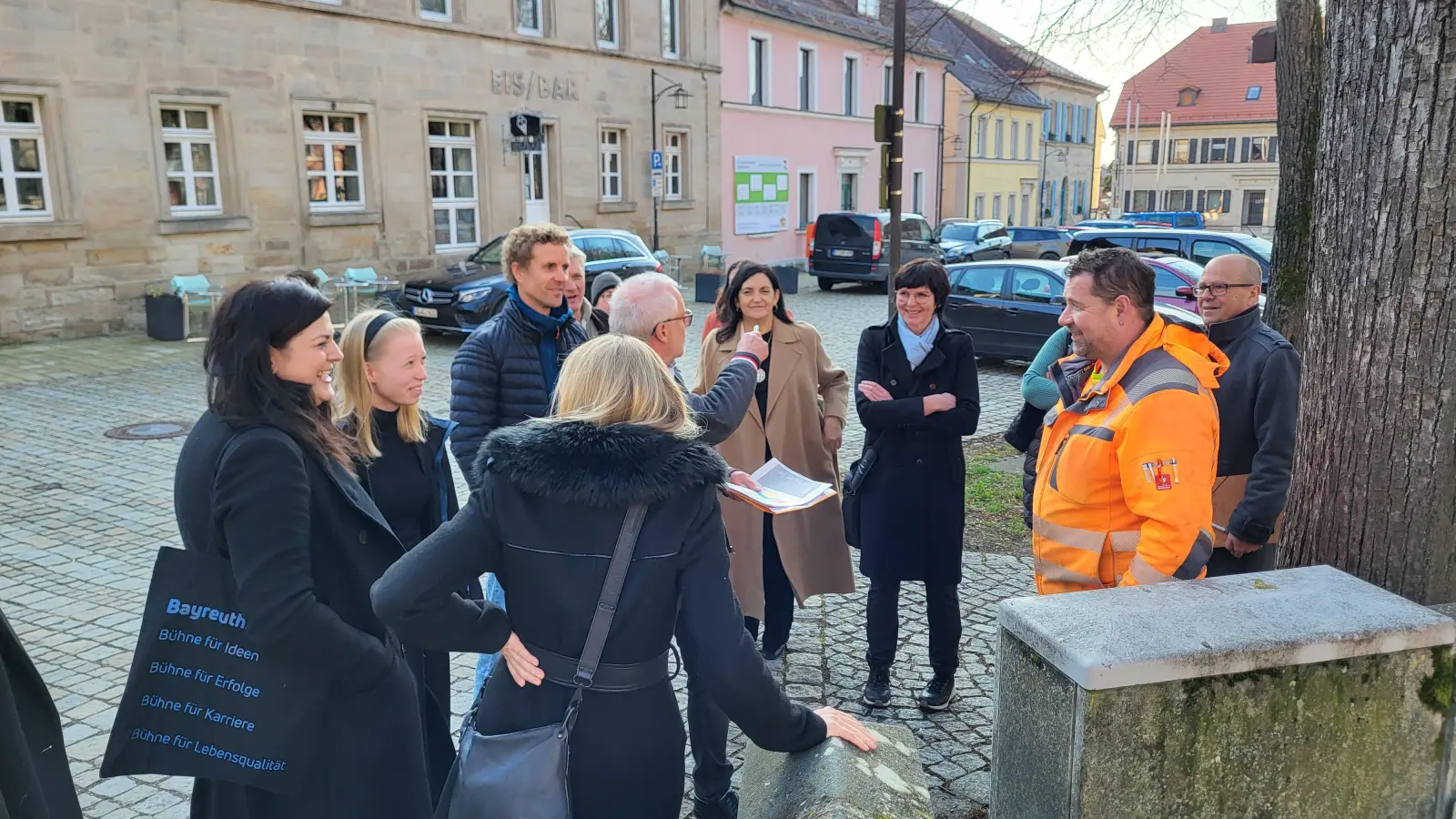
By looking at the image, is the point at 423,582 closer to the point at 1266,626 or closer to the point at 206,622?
the point at 206,622

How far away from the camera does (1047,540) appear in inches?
120

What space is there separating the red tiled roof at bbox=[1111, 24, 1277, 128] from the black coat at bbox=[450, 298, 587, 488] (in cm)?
6307

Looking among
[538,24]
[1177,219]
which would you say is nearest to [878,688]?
[538,24]

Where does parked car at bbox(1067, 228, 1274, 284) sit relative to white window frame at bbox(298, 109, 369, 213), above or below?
below

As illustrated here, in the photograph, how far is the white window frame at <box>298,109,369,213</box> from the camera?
57.5 ft

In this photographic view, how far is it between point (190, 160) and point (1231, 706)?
1729 centimetres

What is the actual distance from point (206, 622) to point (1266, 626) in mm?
2303

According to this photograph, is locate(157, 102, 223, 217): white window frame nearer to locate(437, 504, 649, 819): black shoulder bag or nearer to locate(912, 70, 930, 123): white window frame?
locate(437, 504, 649, 819): black shoulder bag

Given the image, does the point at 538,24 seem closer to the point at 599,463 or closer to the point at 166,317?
the point at 166,317

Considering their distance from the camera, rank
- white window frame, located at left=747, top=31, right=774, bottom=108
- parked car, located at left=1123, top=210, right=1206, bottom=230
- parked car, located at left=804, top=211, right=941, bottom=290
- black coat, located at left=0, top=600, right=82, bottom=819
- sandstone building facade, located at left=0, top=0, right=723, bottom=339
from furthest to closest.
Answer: parked car, located at left=1123, top=210, right=1206, bottom=230, white window frame, located at left=747, top=31, right=774, bottom=108, parked car, located at left=804, top=211, right=941, bottom=290, sandstone building facade, located at left=0, top=0, right=723, bottom=339, black coat, located at left=0, top=600, right=82, bottom=819

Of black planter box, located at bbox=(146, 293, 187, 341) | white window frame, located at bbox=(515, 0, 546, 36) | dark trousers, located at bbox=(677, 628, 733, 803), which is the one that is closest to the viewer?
dark trousers, located at bbox=(677, 628, 733, 803)

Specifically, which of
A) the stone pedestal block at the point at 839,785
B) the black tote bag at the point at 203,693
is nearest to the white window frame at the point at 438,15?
the black tote bag at the point at 203,693

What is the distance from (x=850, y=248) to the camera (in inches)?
892

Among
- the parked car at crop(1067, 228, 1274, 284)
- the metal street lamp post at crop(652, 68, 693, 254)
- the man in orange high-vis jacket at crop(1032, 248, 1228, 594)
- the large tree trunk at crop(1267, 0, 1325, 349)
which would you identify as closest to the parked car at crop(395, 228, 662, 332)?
the metal street lamp post at crop(652, 68, 693, 254)
